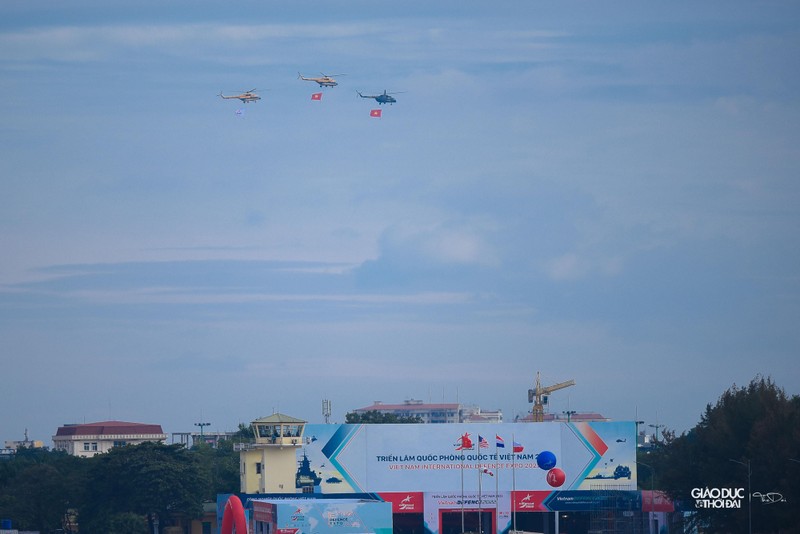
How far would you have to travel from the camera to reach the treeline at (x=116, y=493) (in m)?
106

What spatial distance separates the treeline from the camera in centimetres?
10562

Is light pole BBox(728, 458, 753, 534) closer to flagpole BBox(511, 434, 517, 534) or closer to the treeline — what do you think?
flagpole BBox(511, 434, 517, 534)

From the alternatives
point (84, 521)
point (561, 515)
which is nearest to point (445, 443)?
point (561, 515)

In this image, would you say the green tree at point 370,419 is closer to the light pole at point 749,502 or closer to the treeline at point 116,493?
the treeline at point 116,493

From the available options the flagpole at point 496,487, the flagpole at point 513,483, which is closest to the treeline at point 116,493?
the flagpole at point 496,487

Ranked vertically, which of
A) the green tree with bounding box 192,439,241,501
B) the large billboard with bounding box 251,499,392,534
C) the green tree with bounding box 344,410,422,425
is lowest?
the large billboard with bounding box 251,499,392,534

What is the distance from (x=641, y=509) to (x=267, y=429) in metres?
28.5

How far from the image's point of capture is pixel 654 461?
13838 cm

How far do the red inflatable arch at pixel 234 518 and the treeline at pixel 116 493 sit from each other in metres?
23.4

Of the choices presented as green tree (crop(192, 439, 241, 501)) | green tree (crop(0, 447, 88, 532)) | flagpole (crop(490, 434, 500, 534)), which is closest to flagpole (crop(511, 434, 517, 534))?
flagpole (crop(490, 434, 500, 534))

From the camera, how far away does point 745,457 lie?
8319cm

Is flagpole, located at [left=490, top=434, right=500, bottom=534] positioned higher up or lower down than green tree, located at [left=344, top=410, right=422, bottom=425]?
lower down

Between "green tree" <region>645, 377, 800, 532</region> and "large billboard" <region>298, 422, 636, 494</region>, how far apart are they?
5866mm

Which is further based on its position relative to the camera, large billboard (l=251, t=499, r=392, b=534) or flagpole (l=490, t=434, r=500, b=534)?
flagpole (l=490, t=434, r=500, b=534)
